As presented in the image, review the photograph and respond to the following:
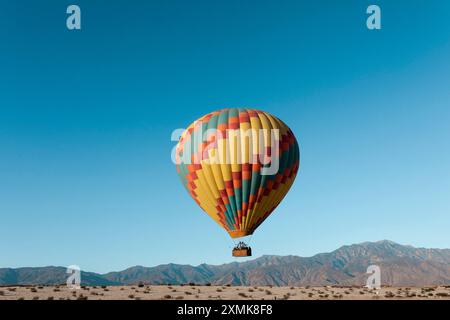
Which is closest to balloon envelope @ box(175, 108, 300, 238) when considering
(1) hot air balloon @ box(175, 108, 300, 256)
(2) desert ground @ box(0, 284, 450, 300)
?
(1) hot air balloon @ box(175, 108, 300, 256)

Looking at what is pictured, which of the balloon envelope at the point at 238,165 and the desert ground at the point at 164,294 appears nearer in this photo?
the desert ground at the point at 164,294

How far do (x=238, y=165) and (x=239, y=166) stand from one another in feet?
0.55

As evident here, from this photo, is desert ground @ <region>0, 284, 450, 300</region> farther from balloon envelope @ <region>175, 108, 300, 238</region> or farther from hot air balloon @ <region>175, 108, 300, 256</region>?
balloon envelope @ <region>175, 108, 300, 238</region>

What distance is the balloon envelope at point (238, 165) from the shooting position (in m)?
54.7

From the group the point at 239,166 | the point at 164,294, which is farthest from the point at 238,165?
the point at 164,294

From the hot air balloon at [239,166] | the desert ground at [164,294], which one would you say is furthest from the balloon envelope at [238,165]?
the desert ground at [164,294]

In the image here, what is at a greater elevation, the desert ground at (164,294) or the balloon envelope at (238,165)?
the balloon envelope at (238,165)

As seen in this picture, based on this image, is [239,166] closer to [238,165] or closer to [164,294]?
[238,165]

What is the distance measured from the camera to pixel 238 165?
54469 mm

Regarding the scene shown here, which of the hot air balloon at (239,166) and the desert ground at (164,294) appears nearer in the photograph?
the desert ground at (164,294)

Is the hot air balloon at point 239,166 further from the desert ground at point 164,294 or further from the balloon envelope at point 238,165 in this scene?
the desert ground at point 164,294

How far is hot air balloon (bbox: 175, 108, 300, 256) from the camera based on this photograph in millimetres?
54656
